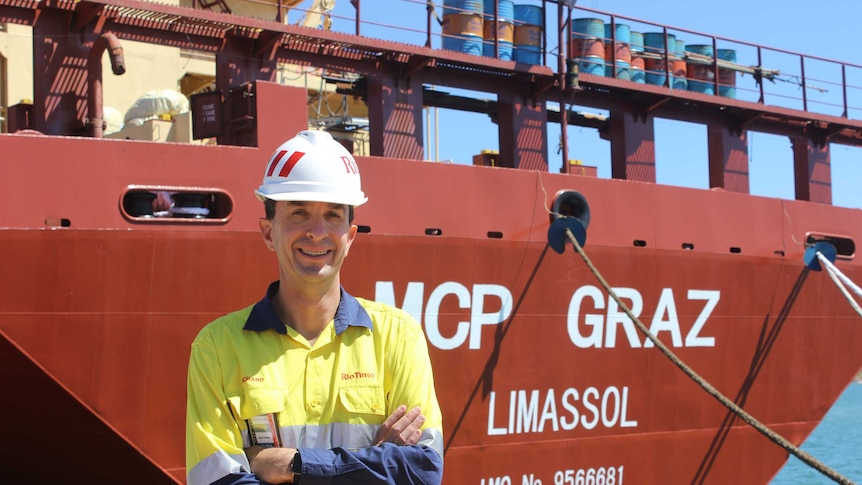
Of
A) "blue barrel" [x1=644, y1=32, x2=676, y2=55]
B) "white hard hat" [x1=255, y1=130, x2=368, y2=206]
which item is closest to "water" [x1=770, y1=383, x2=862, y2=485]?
"blue barrel" [x1=644, y1=32, x2=676, y2=55]

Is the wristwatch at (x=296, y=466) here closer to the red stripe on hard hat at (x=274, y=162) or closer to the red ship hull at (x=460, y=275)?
the red stripe on hard hat at (x=274, y=162)

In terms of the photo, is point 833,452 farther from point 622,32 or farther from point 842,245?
point 622,32

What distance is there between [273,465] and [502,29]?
29.2 feet

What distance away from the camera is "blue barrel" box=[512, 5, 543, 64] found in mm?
10914

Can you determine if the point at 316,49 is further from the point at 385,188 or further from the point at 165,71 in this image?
the point at 165,71

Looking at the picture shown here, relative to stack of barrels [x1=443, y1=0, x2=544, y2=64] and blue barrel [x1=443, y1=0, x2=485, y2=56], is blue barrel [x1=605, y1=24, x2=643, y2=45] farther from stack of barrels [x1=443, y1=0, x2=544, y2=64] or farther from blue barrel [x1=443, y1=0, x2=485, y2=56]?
blue barrel [x1=443, y1=0, x2=485, y2=56]

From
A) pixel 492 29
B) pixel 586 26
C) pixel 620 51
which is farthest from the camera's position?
pixel 620 51

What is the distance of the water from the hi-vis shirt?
18.0 m

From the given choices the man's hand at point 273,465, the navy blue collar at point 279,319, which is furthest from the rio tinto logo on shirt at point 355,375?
the man's hand at point 273,465

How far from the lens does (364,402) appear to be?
98.8 inches

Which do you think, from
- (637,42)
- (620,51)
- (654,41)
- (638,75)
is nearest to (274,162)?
(620,51)

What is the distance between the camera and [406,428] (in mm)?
2484

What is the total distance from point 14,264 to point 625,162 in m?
6.99

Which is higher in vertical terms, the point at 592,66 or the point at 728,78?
the point at 728,78
